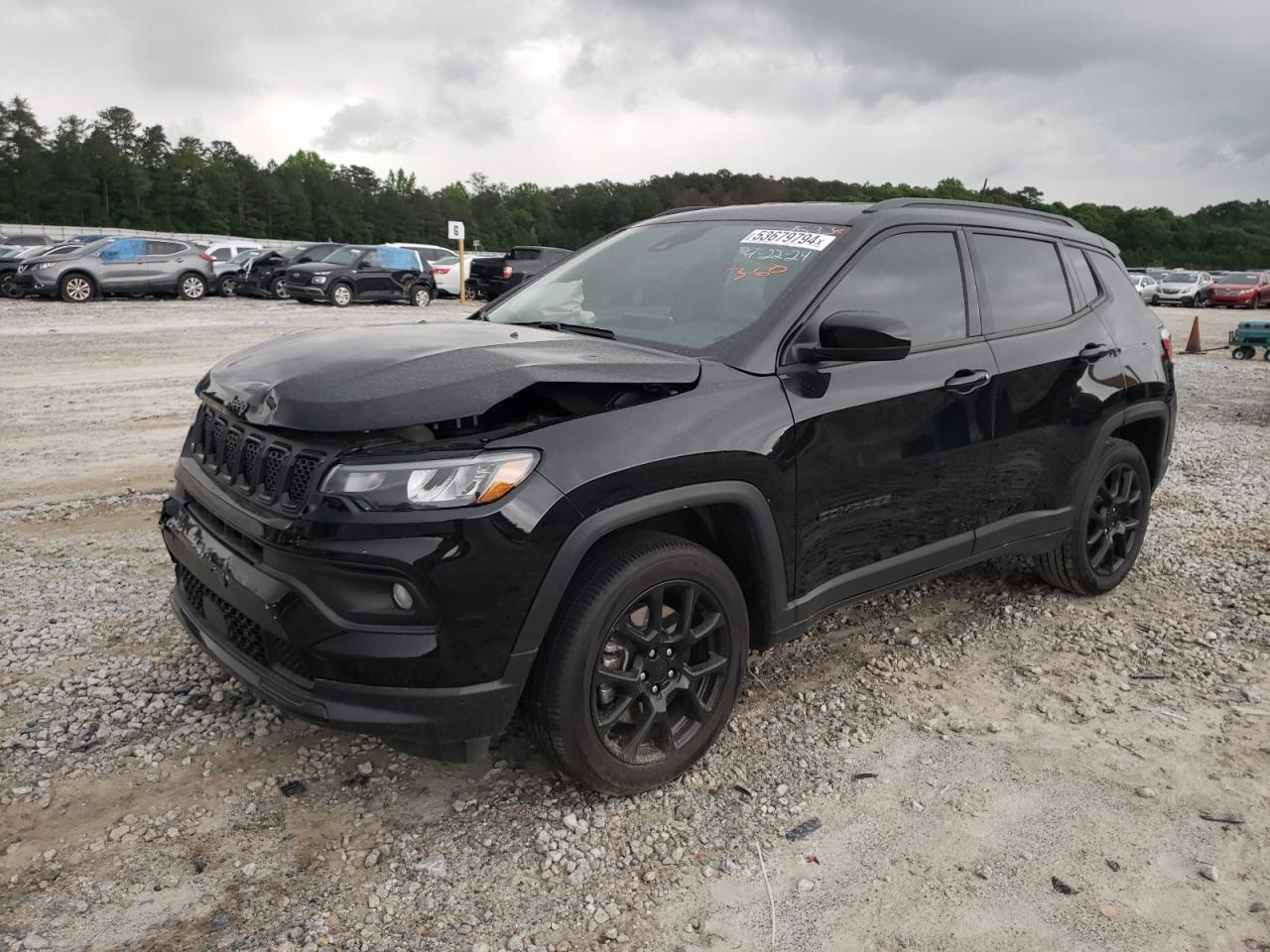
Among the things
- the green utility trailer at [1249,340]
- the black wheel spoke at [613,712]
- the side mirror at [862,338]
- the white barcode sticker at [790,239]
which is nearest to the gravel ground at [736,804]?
the black wheel spoke at [613,712]

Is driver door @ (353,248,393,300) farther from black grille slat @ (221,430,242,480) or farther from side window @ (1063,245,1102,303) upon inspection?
black grille slat @ (221,430,242,480)

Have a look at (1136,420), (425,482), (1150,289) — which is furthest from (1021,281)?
(1150,289)

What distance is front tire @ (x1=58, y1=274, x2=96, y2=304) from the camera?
20.3m

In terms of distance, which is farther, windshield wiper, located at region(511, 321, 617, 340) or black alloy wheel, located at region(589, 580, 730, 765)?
windshield wiper, located at region(511, 321, 617, 340)

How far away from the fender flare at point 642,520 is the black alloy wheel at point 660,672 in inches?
8.7

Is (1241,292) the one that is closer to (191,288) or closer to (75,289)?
(191,288)

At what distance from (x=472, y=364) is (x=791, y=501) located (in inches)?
44.0

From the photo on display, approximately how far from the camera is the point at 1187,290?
1479 inches

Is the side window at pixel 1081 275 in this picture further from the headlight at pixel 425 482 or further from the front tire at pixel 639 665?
the headlight at pixel 425 482

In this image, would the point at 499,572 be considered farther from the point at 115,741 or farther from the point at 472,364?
the point at 115,741

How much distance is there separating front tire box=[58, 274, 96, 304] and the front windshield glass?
19954mm

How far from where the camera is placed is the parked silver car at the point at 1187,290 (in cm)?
3756

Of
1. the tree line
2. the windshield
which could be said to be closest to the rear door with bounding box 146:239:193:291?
the windshield

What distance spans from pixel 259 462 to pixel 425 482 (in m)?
0.56
